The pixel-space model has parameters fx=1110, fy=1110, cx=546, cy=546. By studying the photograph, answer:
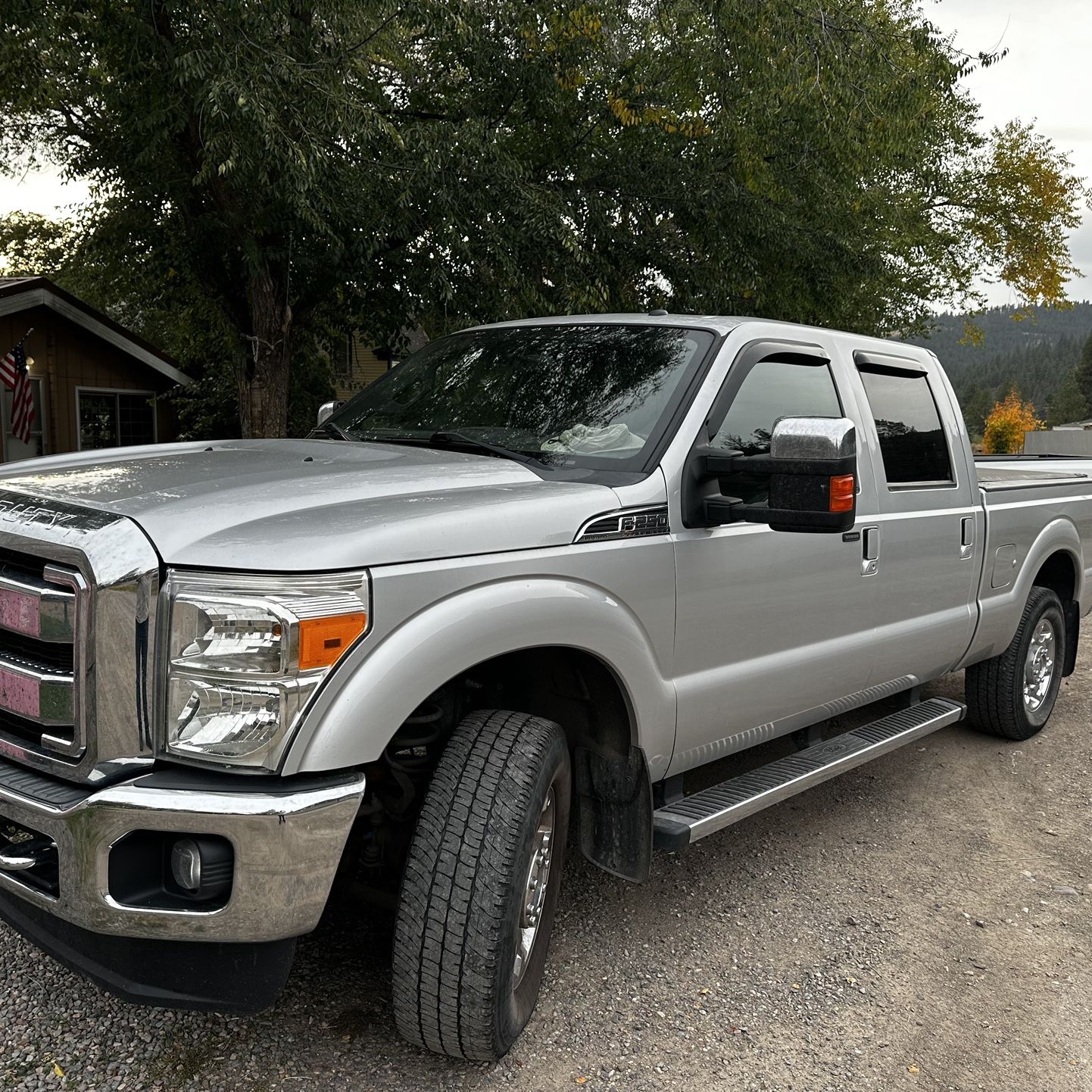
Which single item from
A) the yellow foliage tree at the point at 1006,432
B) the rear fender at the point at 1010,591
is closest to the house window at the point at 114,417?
the rear fender at the point at 1010,591

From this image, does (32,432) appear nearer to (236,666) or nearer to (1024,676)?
(1024,676)

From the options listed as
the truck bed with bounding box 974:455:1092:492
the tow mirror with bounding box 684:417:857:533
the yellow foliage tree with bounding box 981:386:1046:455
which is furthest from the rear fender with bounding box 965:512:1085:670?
the yellow foliage tree with bounding box 981:386:1046:455

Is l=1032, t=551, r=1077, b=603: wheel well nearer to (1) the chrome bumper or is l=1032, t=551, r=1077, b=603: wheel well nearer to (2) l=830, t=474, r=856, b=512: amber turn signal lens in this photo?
A: (2) l=830, t=474, r=856, b=512: amber turn signal lens

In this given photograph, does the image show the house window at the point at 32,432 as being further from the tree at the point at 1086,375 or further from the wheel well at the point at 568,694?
the tree at the point at 1086,375

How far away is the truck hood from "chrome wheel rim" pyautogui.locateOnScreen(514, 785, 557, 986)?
75 cm

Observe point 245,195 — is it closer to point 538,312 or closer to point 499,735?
point 538,312

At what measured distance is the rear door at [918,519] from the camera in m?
4.37

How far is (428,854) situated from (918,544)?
2.72m

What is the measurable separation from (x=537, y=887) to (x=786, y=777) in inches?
49.4

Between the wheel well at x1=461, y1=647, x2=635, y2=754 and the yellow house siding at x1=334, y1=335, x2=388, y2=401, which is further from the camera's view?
the yellow house siding at x1=334, y1=335, x2=388, y2=401

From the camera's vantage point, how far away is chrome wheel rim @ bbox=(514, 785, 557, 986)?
9.64ft

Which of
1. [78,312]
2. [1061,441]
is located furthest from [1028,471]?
[1061,441]

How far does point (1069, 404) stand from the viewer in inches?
4449

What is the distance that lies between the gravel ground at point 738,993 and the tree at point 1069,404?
4646 inches
